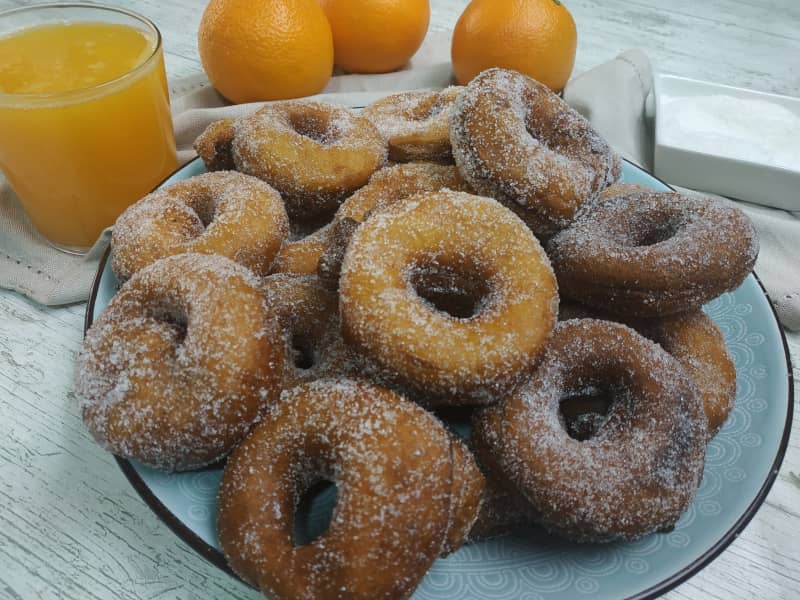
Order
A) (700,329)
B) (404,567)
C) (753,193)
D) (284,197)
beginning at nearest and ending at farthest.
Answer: (404,567) → (700,329) → (284,197) → (753,193)

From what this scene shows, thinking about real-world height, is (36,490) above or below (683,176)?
below

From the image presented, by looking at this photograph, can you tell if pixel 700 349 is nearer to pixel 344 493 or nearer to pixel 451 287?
pixel 451 287

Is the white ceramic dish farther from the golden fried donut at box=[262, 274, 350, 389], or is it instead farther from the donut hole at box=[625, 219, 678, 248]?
the golden fried donut at box=[262, 274, 350, 389]

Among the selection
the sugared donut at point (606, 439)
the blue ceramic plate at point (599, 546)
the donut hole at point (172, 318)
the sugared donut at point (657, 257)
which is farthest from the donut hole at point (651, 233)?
the donut hole at point (172, 318)

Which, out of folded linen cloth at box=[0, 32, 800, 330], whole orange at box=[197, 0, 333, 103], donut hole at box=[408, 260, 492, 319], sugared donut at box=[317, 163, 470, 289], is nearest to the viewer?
donut hole at box=[408, 260, 492, 319]

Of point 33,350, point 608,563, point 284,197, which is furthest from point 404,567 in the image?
point 33,350

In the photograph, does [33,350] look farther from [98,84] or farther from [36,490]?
[98,84]

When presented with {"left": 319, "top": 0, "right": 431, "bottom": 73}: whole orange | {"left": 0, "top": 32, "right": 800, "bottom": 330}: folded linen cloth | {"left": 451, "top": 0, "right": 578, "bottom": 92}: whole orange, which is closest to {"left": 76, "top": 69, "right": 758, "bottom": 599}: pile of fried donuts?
{"left": 0, "top": 32, "right": 800, "bottom": 330}: folded linen cloth
